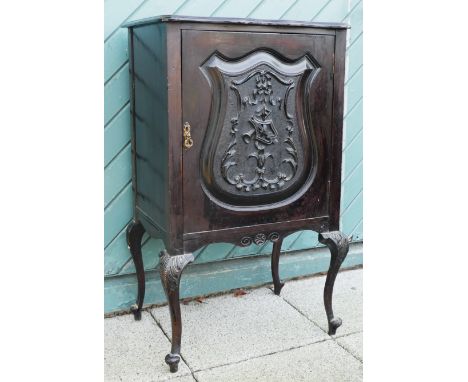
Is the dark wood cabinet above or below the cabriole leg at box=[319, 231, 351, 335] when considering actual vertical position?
above

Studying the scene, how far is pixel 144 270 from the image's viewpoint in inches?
100

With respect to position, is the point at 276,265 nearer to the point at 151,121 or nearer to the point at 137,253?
the point at 137,253

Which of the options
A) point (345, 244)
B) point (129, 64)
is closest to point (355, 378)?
point (345, 244)

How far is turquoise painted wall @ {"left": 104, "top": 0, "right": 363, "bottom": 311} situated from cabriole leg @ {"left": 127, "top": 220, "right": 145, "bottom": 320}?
0.09 meters

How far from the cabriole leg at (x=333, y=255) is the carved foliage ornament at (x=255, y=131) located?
286 mm

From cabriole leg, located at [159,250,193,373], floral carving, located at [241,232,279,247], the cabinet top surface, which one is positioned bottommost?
cabriole leg, located at [159,250,193,373]

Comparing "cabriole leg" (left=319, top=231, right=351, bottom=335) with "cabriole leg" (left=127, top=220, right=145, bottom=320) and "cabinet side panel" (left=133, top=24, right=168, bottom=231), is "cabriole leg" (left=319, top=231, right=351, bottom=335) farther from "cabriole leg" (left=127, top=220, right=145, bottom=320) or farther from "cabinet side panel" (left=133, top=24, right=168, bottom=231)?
"cabriole leg" (left=127, top=220, right=145, bottom=320)

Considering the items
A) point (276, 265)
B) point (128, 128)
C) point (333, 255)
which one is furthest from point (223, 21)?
point (276, 265)

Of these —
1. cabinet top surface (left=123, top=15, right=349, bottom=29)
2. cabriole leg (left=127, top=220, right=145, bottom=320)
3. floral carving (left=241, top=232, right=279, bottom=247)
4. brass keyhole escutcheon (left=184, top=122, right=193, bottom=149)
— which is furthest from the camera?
cabriole leg (left=127, top=220, right=145, bottom=320)

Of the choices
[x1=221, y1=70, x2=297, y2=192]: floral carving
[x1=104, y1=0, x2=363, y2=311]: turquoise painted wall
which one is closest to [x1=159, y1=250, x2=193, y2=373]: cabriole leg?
[x1=221, y1=70, x2=297, y2=192]: floral carving

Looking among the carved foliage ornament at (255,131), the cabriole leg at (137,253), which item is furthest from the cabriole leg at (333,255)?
the cabriole leg at (137,253)

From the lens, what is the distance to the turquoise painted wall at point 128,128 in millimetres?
2320

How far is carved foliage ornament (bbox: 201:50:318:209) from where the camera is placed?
1907 millimetres

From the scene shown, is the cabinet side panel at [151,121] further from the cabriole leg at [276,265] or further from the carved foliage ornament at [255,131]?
the cabriole leg at [276,265]
